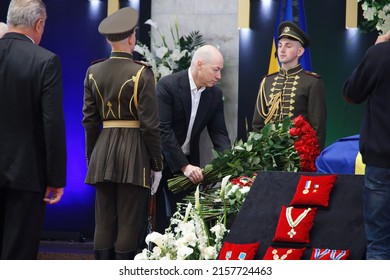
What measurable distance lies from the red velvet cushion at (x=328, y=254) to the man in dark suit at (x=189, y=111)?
2449 millimetres

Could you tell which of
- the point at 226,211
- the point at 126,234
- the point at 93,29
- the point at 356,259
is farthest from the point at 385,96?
the point at 93,29

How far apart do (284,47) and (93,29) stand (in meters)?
2.55

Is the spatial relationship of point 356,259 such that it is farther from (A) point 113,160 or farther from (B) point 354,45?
(B) point 354,45

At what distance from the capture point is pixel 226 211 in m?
5.09

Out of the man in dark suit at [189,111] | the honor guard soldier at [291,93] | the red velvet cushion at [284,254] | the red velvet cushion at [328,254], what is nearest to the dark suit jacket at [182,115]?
the man in dark suit at [189,111]

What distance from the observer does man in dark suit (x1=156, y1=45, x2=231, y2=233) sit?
6711mm

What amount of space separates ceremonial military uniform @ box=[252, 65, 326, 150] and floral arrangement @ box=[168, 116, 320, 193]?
52 cm

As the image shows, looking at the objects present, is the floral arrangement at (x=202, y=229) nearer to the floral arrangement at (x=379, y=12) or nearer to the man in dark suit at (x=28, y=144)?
the man in dark suit at (x=28, y=144)

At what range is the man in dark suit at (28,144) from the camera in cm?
432

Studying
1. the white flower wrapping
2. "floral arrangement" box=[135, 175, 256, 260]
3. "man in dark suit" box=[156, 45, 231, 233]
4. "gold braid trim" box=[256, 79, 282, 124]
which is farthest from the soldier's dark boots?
"gold braid trim" box=[256, 79, 282, 124]

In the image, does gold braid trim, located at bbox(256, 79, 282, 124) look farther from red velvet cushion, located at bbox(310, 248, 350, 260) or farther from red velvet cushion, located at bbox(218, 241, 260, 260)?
red velvet cushion, located at bbox(310, 248, 350, 260)

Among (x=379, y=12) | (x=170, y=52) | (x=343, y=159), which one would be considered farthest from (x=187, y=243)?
(x=170, y=52)

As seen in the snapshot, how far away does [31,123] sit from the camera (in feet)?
14.3
